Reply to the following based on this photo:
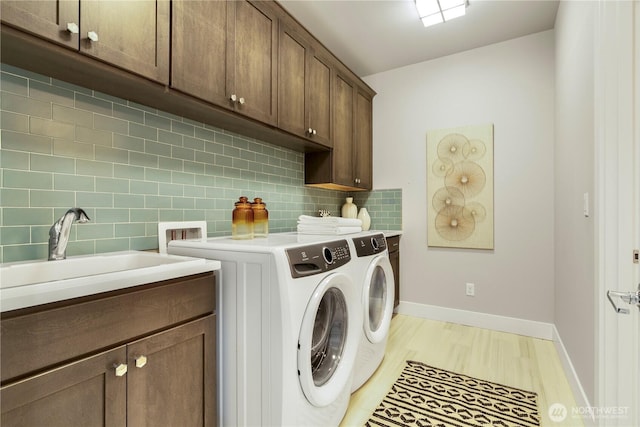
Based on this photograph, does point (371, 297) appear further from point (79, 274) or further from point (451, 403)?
point (79, 274)

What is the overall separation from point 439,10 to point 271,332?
2500mm

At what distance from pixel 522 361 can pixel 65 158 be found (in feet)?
9.86

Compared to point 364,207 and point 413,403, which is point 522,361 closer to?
point 413,403

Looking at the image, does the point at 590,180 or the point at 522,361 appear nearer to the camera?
the point at 590,180

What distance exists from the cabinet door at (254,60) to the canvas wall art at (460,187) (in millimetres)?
1803

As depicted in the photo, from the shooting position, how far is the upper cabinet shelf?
3.43 feet

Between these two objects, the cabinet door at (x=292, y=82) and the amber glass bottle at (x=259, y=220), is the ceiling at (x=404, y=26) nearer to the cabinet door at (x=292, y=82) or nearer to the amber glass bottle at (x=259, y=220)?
the cabinet door at (x=292, y=82)

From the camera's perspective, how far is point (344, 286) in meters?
1.54

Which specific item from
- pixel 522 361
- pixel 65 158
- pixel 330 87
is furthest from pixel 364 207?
pixel 65 158

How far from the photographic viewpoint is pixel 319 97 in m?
2.39

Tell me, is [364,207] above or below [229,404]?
above

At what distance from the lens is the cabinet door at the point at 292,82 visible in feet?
6.55

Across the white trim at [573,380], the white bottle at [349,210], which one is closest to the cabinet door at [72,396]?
the white trim at [573,380]
